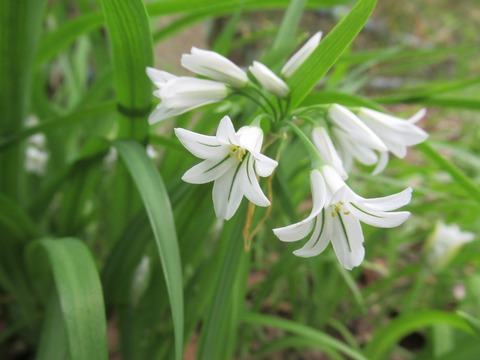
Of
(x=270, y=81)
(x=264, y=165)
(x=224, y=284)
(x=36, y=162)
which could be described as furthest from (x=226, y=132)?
(x=36, y=162)

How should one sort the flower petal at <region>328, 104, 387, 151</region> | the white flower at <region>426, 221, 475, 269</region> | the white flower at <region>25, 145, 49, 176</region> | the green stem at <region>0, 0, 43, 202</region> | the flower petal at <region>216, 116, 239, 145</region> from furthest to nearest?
the white flower at <region>25, 145, 49, 176</region>, the white flower at <region>426, 221, 475, 269</region>, the green stem at <region>0, 0, 43, 202</region>, the flower petal at <region>328, 104, 387, 151</region>, the flower petal at <region>216, 116, 239, 145</region>

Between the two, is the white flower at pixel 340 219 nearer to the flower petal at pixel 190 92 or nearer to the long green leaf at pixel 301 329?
the flower petal at pixel 190 92

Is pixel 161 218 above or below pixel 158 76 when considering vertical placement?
below

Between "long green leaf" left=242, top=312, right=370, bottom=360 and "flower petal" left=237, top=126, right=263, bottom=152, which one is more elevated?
"flower petal" left=237, top=126, right=263, bottom=152

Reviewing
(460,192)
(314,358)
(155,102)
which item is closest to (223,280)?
(155,102)

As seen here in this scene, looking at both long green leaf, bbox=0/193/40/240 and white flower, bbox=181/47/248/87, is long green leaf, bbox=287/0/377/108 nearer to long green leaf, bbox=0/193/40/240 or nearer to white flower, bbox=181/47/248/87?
white flower, bbox=181/47/248/87

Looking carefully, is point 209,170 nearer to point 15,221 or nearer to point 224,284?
point 224,284

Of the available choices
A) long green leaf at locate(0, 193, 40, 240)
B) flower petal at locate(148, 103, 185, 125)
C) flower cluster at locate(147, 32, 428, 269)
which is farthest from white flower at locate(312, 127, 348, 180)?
long green leaf at locate(0, 193, 40, 240)
